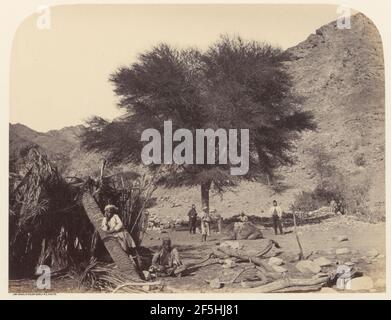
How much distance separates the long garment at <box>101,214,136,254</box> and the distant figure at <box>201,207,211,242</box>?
23.7 inches

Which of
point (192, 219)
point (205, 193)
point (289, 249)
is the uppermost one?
point (205, 193)

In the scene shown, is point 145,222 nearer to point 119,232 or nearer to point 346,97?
point 119,232

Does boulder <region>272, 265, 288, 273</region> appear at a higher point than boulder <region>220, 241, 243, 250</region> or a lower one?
lower

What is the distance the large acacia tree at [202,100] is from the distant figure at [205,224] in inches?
3.6

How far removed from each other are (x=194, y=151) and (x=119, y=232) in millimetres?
954

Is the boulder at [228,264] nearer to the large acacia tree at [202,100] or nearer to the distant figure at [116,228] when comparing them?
the large acacia tree at [202,100]

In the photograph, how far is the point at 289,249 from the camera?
6051 millimetres

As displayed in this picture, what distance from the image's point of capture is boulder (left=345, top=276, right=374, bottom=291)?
6004 millimetres

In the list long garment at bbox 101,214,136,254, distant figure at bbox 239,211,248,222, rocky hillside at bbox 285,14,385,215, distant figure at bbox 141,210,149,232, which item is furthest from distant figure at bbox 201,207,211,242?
rocky hillside at bbox 285,14,385,215

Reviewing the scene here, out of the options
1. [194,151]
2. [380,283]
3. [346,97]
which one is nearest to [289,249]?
[380,283]

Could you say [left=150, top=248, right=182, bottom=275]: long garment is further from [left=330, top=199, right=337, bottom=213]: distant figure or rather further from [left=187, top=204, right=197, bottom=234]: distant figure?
[left=330, top=199, right=337, bottom=213]: distant figure

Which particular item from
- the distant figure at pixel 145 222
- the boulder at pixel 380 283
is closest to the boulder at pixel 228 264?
the distant figure at pixel 145 222
